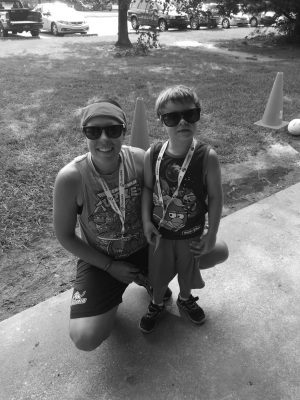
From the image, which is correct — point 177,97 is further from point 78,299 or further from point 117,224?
point 78,299

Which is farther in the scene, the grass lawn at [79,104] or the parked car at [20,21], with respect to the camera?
the parked car at [20,21]

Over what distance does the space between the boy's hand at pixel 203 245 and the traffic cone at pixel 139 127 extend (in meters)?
2.31

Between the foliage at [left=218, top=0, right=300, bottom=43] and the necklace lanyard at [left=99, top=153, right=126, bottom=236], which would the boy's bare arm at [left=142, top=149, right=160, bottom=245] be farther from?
the foliage at [left=218, top=0, right=300, bottom=43]

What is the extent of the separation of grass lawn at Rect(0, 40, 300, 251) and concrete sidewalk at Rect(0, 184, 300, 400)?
1076 mm

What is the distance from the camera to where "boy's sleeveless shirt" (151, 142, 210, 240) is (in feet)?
6.37

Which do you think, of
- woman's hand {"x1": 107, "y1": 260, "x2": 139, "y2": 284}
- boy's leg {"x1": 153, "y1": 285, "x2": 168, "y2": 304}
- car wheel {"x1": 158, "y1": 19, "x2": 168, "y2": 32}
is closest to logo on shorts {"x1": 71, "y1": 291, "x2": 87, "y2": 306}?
woman's hand {"x1": 107, "y1": 260, "x2": 139, "y2": 284}

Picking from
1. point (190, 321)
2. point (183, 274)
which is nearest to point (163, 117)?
point (183, 274)

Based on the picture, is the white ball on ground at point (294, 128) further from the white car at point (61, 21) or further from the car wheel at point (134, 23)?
the car wheel at point (134, 23)

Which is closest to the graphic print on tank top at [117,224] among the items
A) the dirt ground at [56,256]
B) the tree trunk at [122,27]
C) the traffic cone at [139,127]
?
the dirt ground at [56,256]

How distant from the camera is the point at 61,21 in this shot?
19.1 meters

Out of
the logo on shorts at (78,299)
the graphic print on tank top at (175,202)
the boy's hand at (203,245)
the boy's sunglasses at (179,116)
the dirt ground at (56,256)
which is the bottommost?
the dirt ground at (56,256)

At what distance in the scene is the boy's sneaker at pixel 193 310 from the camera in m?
2.27

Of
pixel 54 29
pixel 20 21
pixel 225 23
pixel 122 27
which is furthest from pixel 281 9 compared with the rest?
pixel 20 21

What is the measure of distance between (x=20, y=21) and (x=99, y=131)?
770 inches
